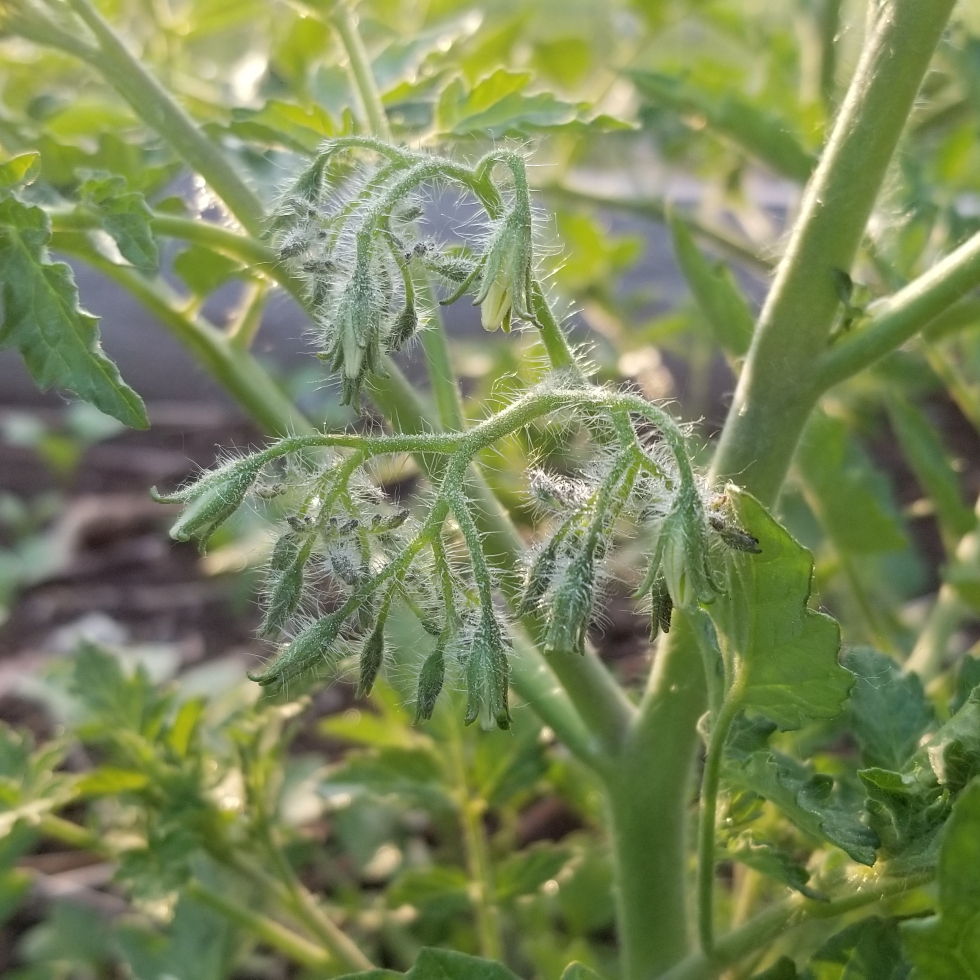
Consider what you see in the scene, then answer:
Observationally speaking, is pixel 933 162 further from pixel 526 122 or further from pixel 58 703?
pixel 58 703

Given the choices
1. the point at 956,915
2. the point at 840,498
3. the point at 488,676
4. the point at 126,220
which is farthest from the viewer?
the point at 840,498

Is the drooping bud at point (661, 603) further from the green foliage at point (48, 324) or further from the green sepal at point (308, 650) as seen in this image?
the green foliage at point (48, 324)

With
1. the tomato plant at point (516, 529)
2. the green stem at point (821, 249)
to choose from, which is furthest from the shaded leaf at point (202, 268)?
the green stem at point (821, 249)

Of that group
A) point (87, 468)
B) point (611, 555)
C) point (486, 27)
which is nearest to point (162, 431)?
point (87, 468)

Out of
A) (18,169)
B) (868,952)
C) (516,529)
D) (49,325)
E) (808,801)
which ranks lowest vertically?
(868,952)

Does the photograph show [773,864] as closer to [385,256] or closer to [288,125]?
[385,256]

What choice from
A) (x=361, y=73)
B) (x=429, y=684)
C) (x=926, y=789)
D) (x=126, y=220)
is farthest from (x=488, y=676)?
(x=361, y=73)
